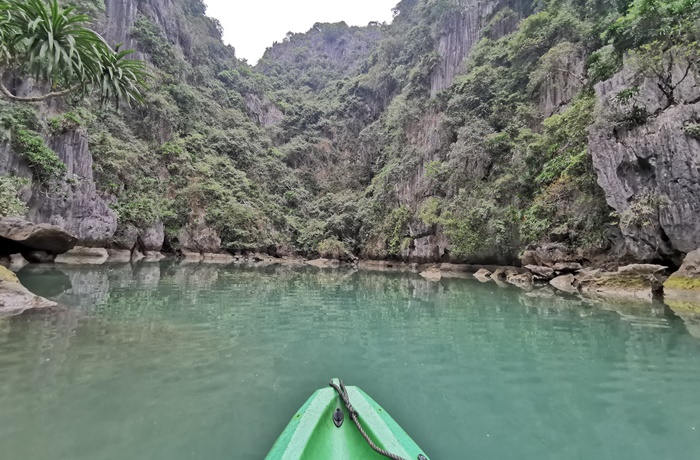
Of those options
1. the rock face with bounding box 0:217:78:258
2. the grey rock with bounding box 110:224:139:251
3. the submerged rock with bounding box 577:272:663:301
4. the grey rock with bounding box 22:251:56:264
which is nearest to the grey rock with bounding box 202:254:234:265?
the grey rock with bounding box 110:224:139:251

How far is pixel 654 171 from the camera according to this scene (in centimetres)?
1062

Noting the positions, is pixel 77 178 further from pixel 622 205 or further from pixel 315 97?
pixel 315 97

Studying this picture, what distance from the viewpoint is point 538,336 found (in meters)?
5.52

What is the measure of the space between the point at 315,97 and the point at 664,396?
4996 centimetres

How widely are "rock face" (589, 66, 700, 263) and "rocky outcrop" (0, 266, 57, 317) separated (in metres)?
14.9

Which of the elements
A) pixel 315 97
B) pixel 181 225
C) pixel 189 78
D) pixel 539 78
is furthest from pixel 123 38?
pixel 539 78

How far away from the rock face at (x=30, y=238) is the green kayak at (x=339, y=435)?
13.9 meters

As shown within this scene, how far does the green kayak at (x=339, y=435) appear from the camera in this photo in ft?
6.40

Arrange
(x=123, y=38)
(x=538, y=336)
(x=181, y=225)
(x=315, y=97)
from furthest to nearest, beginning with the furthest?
1. (x=315, y=97)
2. (x=123, y=38)
3. (x=181, y=225)
4. (x=538, y=336)

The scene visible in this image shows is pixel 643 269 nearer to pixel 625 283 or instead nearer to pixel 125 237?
pixel 625 283

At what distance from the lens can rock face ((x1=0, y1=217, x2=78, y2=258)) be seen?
11.4 meters

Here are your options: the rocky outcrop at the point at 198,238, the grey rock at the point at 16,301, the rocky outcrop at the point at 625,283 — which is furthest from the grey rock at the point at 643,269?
the rocky outcrop at the point at 198,238

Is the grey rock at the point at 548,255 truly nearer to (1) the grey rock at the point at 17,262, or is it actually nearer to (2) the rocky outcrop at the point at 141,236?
(1) the grey rock at the point at 17,262

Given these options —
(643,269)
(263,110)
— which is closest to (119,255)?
(643,269)
